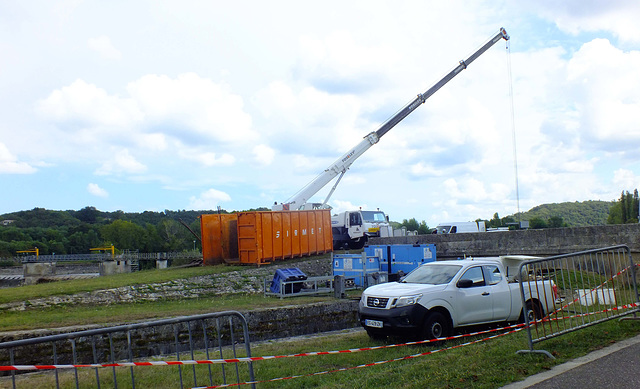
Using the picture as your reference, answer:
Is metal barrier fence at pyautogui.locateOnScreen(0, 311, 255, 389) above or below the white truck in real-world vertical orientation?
below

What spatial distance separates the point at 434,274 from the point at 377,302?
1515 mm

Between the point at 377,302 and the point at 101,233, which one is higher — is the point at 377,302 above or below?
below

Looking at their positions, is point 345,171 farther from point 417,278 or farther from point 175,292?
point 417,278

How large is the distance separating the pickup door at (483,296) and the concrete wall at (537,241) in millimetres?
12242

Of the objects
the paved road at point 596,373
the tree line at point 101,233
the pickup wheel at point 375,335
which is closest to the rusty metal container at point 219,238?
the pickup wheel at point 375,335

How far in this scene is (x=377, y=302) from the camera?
9836 millimetres

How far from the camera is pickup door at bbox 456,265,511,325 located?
32.7ft

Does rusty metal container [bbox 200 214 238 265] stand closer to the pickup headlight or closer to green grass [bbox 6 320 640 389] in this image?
green grass [bbox 6 320 640 389]

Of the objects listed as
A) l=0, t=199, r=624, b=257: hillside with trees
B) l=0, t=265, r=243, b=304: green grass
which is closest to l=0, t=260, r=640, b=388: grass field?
l=0, t=265, r=243, b=304: green grass

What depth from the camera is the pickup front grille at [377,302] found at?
9.70 m

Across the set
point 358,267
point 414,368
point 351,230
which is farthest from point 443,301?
point 351,230

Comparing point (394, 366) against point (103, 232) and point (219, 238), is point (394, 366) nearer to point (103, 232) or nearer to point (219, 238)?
point (219, 238)

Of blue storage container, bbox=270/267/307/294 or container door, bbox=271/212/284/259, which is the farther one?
container door, bbox=271/212/284/259

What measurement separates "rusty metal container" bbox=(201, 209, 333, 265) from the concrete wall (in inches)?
231
